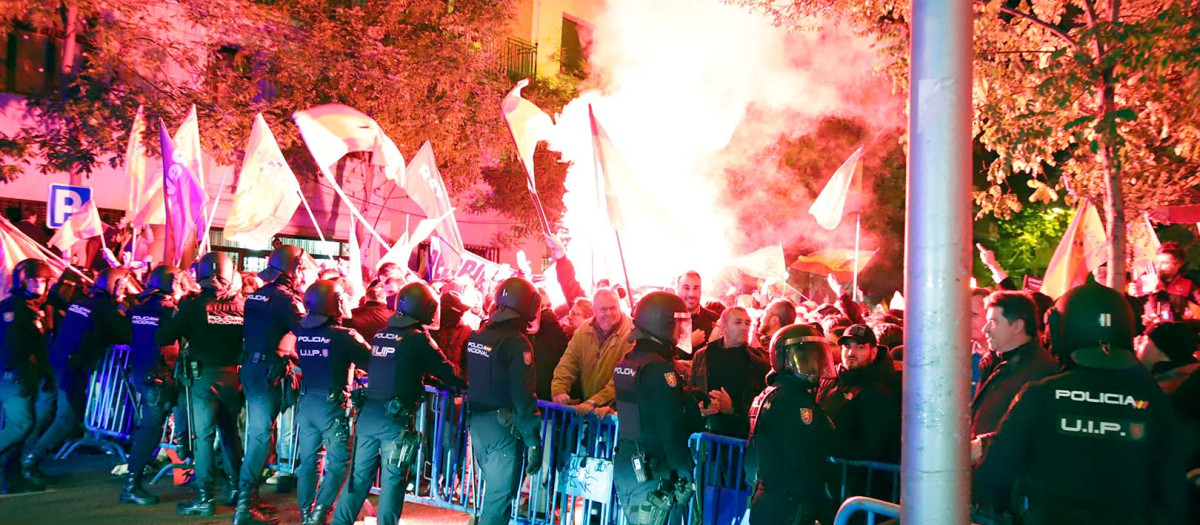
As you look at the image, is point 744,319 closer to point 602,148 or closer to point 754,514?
point 754,514

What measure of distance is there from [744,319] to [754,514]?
A: 1918 millimetres

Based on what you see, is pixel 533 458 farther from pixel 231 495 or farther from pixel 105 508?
pixel 105 508

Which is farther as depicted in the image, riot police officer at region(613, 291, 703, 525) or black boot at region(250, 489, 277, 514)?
black boot at region(250, 489, 277, 514)

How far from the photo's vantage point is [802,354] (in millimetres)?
4684

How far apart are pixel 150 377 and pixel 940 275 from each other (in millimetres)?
6730

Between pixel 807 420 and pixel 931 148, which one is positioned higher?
pixel 931 148

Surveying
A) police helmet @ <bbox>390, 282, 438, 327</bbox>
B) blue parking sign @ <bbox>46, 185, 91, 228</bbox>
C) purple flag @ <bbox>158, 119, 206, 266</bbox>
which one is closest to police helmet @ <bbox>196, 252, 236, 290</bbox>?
police helmet @ <bbox>390, 282, 438, 327</bbox>

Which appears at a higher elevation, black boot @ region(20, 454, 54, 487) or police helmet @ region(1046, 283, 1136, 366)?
police helmet @ region(1046, 283, 1136, 366)

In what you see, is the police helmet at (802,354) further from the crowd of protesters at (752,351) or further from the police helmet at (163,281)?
the police helmet at (163,281)

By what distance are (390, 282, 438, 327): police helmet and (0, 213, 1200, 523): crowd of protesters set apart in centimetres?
11


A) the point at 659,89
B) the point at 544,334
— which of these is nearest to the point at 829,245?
the point at 659,89

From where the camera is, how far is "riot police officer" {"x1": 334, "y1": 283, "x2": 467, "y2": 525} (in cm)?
632

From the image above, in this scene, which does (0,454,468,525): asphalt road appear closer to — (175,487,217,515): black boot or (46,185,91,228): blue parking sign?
(175,487,217,515): black boot

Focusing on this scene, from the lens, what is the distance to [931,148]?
3.17m
